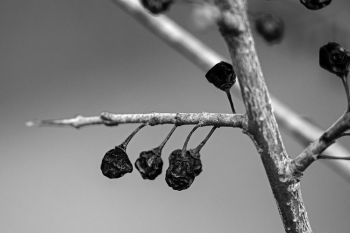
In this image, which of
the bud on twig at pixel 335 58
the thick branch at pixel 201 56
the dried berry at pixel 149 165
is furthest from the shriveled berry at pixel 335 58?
→ the thick branch at pixel 201 56

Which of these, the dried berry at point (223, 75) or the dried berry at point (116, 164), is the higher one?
the dried berry at point (223, 75)

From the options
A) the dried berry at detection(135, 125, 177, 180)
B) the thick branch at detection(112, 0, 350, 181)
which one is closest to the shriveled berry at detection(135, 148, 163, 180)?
the dried berry at detection(135, 125, 177, 180)

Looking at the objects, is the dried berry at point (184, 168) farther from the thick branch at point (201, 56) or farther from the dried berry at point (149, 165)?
the thick branch at point (201, 56)

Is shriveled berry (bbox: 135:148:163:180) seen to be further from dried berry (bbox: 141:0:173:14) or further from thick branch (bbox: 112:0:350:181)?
thick branch (bbox: 112:0:350:181)

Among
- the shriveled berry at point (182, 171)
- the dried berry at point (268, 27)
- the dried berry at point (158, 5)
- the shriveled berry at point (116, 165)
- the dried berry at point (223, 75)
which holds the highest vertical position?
the dried berry at point (158, 5)

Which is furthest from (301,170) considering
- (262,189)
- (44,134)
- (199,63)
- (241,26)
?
(44,134)

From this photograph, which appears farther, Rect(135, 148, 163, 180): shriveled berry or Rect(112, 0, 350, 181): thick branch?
Rect(112, 0, 350, 181): thick branch

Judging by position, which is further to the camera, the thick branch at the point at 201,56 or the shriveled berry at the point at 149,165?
the thick branch at the point at 201,56
